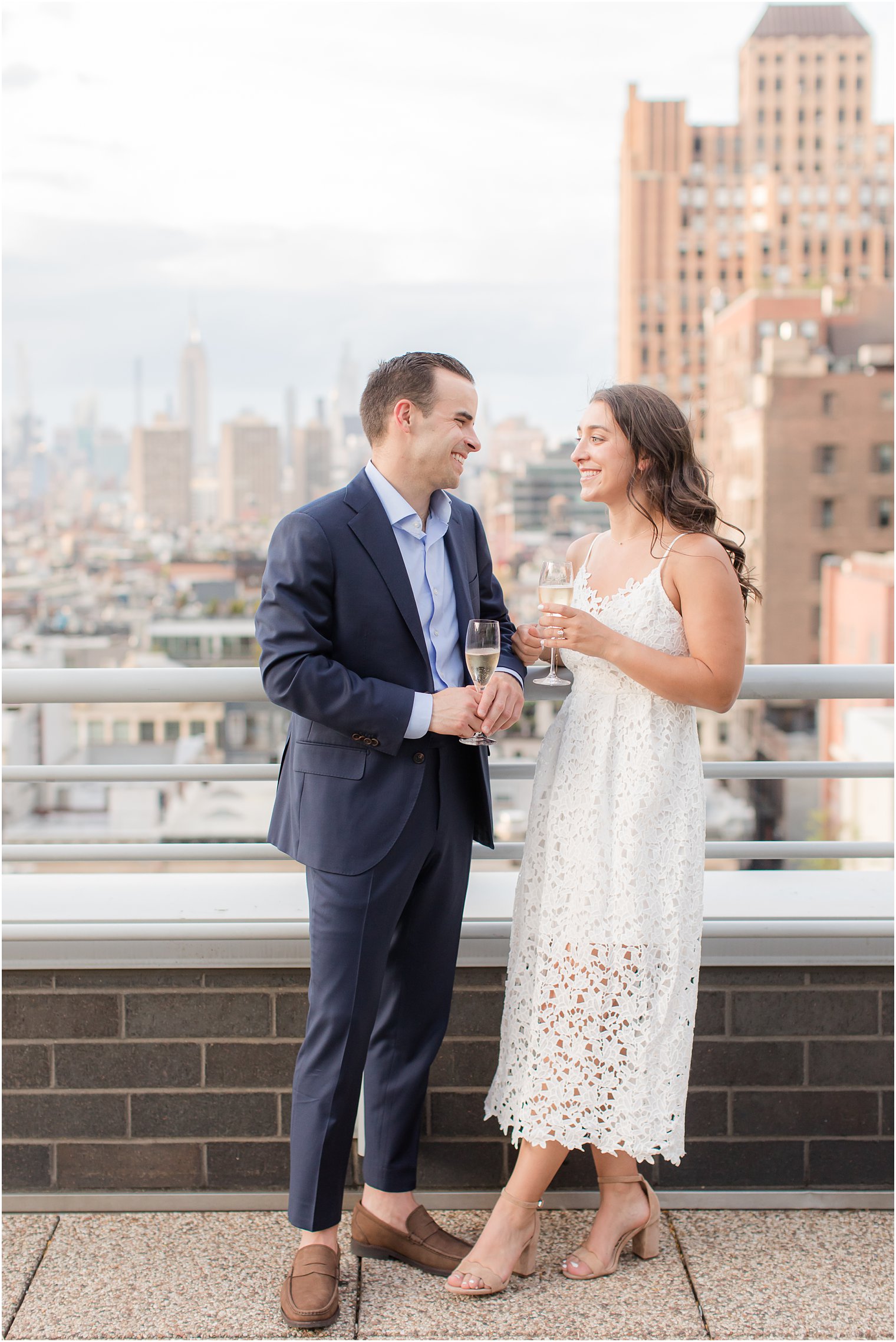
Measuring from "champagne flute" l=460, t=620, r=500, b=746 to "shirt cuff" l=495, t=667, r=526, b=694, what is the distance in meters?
0.07

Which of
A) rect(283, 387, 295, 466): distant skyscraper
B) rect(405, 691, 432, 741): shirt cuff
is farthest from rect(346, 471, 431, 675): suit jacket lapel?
rect(283, 387, 295, 466): distant skyscraper

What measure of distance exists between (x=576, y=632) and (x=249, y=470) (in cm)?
11759

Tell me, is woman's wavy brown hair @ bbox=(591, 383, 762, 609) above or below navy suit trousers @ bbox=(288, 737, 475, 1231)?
above

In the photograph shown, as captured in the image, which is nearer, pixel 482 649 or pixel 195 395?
pixel 482 649

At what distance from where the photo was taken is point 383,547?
223cm

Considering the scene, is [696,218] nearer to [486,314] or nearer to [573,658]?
[486,314]

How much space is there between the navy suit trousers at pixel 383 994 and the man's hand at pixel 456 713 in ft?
0.34

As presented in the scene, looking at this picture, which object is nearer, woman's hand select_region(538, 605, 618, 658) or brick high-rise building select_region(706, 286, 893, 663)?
woman's hand select_region(538, 605, 618, 658)

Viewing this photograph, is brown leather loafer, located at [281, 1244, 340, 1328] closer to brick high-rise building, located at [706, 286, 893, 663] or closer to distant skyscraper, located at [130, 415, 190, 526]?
brick high-rise building, located at [706, 286, 893, 663]

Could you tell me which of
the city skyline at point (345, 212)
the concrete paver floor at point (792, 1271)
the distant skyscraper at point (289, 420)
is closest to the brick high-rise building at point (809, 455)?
the city skyline at point (345, 212)

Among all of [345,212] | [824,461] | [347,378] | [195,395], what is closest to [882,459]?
[824,461]

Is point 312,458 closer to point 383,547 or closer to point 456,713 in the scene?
point 383,547

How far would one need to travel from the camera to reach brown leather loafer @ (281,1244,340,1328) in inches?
87.7

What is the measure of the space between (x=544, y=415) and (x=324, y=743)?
111m
